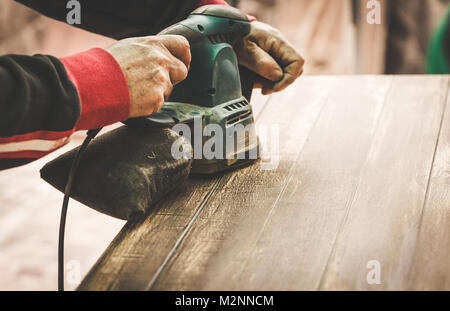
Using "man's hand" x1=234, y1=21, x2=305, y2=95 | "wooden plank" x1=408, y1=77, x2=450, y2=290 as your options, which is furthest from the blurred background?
"wooden plank" x1=408, y1=77, x2=450, y2=290

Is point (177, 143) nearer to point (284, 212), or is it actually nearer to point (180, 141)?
point (180, 141)

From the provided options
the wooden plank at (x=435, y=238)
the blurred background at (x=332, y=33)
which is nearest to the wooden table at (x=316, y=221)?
the wooden plank at (x=435, y=238)

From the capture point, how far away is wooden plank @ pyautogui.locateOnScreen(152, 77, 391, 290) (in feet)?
2.60

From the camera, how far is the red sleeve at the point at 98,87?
83 centimetres

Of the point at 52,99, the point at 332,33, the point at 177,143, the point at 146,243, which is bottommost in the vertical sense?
the point at 332,33

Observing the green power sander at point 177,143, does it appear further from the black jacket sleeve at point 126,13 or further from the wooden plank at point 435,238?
the wooden plank at point 435,238

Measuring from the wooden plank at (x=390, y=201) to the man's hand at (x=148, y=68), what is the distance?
1.31 feet

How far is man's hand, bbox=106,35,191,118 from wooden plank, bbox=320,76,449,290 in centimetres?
40

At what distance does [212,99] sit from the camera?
111 cm

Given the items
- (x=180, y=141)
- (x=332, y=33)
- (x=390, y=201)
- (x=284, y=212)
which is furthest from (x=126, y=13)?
(x=332, y=33)

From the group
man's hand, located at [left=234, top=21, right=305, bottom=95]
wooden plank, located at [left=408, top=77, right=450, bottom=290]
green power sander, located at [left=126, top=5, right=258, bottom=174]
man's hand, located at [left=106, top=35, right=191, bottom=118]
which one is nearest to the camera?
wooden plank, located at [left=408, top=77, right=450, bottom=290]

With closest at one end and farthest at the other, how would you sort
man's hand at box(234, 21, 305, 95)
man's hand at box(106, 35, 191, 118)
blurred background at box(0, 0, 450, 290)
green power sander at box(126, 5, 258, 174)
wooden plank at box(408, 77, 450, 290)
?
1. wooden plank at box(408, 77, 450, 290)
2. man's hand at box(106, 35, 191, 118)
3. green power sander at box(126, 5, 258, 174)
4. man's hand at box(234, 21, 305, 95)
5. blurred background at box(0, 0, 450, 290)

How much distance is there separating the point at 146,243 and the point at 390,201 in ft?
1.50

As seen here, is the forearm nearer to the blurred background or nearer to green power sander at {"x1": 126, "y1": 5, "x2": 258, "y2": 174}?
green power sander at {"x1": 126, "y1": 5, "x2": 258, "y2": 174}
